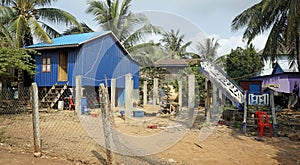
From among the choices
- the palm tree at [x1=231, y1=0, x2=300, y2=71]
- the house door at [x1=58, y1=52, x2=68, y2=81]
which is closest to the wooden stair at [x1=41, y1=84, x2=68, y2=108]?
the house door at [x1=58, y1=52, x2=68, y2=81]

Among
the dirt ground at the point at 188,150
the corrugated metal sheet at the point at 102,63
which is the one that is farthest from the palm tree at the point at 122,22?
the dirt ground at the point at 188,150

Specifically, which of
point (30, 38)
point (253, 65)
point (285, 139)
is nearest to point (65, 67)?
point (30, 38)

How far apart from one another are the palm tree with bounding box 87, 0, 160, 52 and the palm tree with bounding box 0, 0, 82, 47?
5540 mm

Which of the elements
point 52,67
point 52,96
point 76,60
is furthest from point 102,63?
point 52,96

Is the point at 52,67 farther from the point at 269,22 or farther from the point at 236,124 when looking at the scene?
the point at 269,22

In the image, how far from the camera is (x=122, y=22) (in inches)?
935

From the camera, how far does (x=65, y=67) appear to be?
1764 cm

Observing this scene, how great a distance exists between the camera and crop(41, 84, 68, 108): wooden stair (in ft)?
50.2

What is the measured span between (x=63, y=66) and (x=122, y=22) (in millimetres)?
8127

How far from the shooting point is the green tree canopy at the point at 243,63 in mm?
23734

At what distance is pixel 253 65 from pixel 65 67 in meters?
15.9

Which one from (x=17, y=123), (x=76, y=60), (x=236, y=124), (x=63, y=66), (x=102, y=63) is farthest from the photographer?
(x=102, y=63)

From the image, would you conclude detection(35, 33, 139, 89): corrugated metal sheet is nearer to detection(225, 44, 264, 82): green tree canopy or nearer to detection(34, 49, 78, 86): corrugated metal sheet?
detection(34, 49, 78, 86): corrugated metal sheet

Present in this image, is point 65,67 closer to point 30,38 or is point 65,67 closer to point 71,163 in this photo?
point 30,38
